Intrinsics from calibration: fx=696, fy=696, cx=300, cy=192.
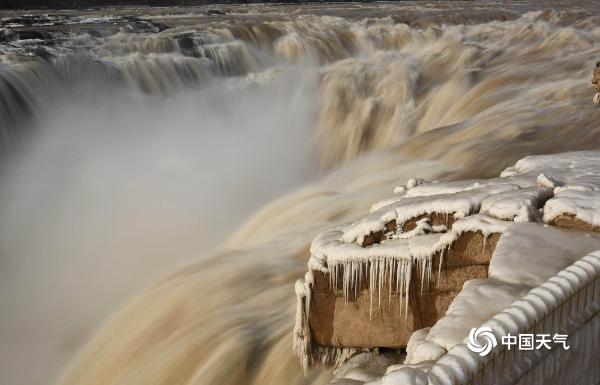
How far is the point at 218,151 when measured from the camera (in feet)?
53.2

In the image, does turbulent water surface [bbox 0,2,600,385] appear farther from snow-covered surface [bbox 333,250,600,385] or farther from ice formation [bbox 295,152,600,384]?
snow-covered surface [bbox 333,250,600,385]

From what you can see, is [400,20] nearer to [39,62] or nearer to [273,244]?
[39,62]

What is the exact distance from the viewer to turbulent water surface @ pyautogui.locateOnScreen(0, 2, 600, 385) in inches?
294

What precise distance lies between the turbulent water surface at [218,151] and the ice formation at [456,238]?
873 millimetres

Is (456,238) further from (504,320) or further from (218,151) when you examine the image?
(218,151)

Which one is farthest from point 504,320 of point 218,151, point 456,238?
point 218,151

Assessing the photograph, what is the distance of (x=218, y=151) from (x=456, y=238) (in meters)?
11.4

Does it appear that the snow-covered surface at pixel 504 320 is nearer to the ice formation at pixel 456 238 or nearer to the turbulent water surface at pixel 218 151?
the ice formation at pixel 456 238

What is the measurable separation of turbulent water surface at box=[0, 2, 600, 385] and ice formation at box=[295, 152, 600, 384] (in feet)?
2.86

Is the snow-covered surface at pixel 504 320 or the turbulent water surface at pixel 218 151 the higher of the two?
the snow-covered surface at pixel 504 320

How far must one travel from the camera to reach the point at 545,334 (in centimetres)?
A: 365

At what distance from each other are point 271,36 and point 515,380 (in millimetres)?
18473

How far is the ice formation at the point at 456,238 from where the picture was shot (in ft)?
15.6

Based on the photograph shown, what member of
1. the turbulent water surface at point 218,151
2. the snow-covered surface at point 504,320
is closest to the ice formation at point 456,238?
the snow-covered surface at point 504,320
